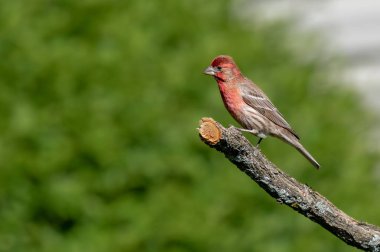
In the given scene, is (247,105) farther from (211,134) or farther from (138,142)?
(138,142)

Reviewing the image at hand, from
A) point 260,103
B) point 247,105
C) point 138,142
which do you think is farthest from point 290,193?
point 138,142

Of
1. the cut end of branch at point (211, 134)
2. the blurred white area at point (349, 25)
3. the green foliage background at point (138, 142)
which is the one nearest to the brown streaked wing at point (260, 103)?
the green foliage background at point (138, 142)

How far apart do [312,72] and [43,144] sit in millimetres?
3908

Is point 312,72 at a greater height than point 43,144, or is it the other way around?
point 312,72

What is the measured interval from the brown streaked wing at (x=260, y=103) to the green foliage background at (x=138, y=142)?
1452 millimetres

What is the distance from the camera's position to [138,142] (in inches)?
307

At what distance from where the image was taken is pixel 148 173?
7551 millimetres

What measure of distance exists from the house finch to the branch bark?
4.90 feet

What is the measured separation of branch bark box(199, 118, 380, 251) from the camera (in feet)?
12.7

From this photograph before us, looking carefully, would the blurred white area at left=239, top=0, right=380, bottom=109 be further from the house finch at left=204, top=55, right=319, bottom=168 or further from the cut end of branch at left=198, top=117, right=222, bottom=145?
the cut end of branch at left=198, top=117, right=222, bottom=145

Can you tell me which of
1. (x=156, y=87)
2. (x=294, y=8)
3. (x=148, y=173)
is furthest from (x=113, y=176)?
(x=294, y=8)

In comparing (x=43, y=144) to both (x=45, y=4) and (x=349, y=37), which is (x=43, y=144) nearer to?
(x=45, y=4)

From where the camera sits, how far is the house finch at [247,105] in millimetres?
5582

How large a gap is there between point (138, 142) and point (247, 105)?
210 cm
